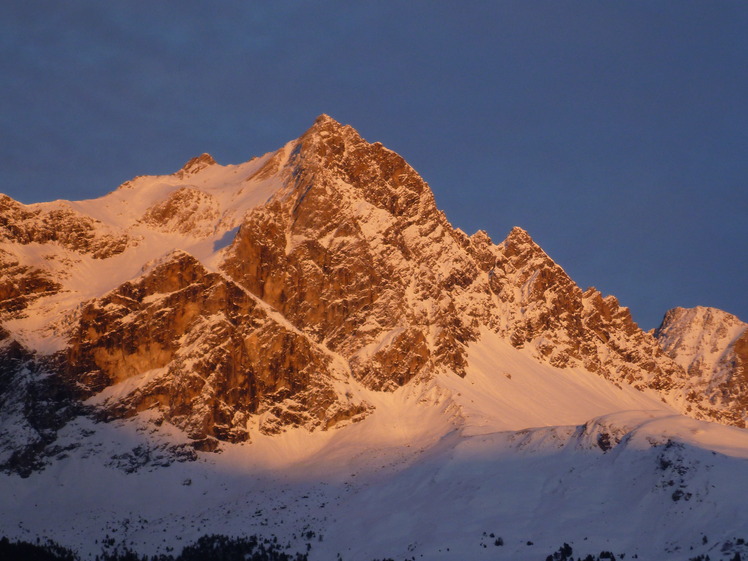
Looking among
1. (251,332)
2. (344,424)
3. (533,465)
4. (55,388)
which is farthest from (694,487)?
(55,388)

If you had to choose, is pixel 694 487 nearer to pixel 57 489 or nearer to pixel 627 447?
pixel 627 447

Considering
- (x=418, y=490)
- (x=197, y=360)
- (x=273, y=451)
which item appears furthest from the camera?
(x=197, y=360)

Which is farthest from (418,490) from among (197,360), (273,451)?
(197,360)

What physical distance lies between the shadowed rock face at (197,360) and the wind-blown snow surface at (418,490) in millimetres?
4616

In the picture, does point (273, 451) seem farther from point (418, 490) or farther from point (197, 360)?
point (418, 490)

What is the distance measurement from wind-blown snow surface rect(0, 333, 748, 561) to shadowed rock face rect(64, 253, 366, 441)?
4616mm

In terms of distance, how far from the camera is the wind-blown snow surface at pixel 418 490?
13962 cm

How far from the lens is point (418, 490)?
538 ft

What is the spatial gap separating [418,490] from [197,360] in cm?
4556

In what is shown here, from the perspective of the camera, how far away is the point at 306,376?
196 meters

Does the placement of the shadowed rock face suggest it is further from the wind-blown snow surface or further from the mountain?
the wind-blown snow surface

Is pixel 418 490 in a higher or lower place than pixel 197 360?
lower

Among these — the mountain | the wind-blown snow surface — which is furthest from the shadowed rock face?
the wind-blown snow surface

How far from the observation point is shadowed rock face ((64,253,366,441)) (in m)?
186
